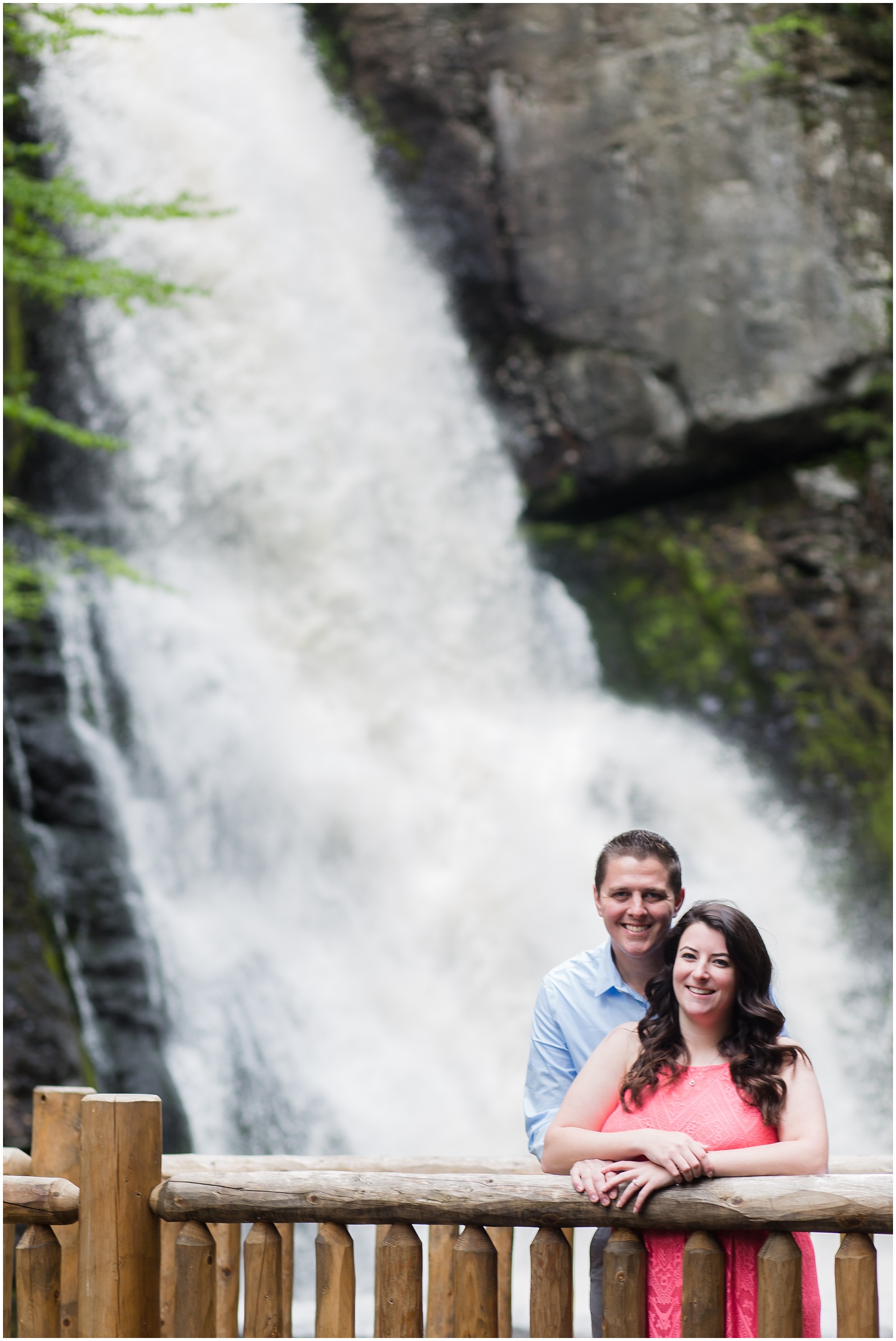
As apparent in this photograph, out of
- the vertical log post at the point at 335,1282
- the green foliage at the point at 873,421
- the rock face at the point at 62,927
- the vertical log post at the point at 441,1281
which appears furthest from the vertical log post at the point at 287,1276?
the green foliage at the point at 873,421

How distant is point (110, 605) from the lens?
6.78m

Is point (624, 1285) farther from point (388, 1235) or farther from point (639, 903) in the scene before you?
point (639, 903)

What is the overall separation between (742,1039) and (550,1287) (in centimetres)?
55

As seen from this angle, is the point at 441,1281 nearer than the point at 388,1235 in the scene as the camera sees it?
No

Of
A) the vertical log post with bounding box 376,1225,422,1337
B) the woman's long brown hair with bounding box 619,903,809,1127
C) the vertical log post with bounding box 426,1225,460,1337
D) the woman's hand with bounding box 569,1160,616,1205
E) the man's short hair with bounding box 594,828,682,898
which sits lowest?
the vertical log post with bounding box 426,1225,460,1337

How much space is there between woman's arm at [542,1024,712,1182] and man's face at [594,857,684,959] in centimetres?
18

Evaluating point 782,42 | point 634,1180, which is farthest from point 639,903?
point 782,42

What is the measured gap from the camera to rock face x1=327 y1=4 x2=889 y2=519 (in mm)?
8219

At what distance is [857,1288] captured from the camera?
1929 mm

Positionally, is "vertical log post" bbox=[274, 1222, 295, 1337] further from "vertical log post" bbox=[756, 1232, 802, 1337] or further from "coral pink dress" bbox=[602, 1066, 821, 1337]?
"vertical log post" bbox=[756, 1232, 802, 1337]

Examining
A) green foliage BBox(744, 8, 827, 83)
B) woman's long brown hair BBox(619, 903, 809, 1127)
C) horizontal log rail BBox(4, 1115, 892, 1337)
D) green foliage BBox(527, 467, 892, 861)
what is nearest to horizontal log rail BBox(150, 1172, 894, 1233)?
horizontal log rail BBox(4, 1115, 892, 1337)

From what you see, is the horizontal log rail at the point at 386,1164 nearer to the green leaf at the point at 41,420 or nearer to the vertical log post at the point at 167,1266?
the vertical log post at the point at 167,1266

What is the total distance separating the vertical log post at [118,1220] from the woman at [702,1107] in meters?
0.80

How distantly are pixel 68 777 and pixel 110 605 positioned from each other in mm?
1292
